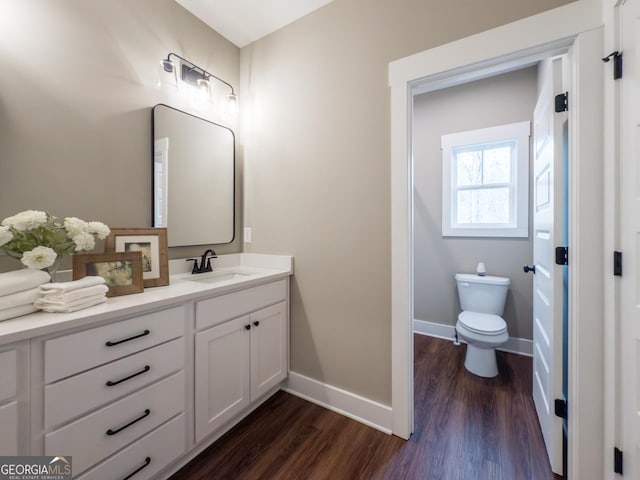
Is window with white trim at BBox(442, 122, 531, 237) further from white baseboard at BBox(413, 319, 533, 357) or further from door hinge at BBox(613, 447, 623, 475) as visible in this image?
door hinge at BBox(613, 447, 623, 475)

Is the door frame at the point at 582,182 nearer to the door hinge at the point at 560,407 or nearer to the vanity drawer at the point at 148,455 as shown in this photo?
the door hinge at the point at 560,407

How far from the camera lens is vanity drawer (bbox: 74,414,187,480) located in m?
1.08

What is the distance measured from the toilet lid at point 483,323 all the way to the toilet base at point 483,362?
186mm

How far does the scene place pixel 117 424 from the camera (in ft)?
3.63

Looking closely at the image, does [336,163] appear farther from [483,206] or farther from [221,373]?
[483,206]

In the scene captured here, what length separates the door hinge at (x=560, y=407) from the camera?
1308mm

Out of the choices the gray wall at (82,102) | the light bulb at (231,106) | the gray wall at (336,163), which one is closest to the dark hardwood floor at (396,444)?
the gray wall at (336,163)

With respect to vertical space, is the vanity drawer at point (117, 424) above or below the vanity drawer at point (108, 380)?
below

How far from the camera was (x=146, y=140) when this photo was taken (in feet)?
5.57

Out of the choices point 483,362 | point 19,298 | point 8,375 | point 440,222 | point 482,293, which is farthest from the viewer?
point 440,222

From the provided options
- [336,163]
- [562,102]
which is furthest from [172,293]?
[562,102]

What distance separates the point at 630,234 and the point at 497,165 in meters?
2.06

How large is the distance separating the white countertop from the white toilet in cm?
152

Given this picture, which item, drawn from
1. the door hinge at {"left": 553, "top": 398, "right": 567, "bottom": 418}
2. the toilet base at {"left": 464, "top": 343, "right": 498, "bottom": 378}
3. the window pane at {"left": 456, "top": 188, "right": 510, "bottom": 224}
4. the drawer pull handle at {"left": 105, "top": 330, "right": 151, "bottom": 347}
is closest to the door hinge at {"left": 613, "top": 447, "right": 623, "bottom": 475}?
the door hinge at {"left": 553, "top": 398, "right": 567, "bottom": 418}
